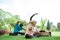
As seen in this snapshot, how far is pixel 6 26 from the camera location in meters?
2.71

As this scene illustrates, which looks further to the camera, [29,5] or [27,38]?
[29,5]

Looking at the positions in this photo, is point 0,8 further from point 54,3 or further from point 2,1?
point 54,3

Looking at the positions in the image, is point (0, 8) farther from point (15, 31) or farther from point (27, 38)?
point (27, 38)

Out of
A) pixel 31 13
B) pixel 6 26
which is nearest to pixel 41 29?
pixel 31 13

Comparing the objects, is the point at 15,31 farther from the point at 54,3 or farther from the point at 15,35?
the point at 54,3

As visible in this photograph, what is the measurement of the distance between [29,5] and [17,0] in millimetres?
148

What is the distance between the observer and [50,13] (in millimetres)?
2658

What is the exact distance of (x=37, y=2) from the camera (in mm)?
2676

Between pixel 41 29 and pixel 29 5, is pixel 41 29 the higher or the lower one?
the lower one

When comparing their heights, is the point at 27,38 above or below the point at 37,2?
below

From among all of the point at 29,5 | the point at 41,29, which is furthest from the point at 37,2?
the point at 41,29

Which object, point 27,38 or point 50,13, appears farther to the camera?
point 50,13

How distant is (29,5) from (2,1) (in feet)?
1.01

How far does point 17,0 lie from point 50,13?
1.31 ft
